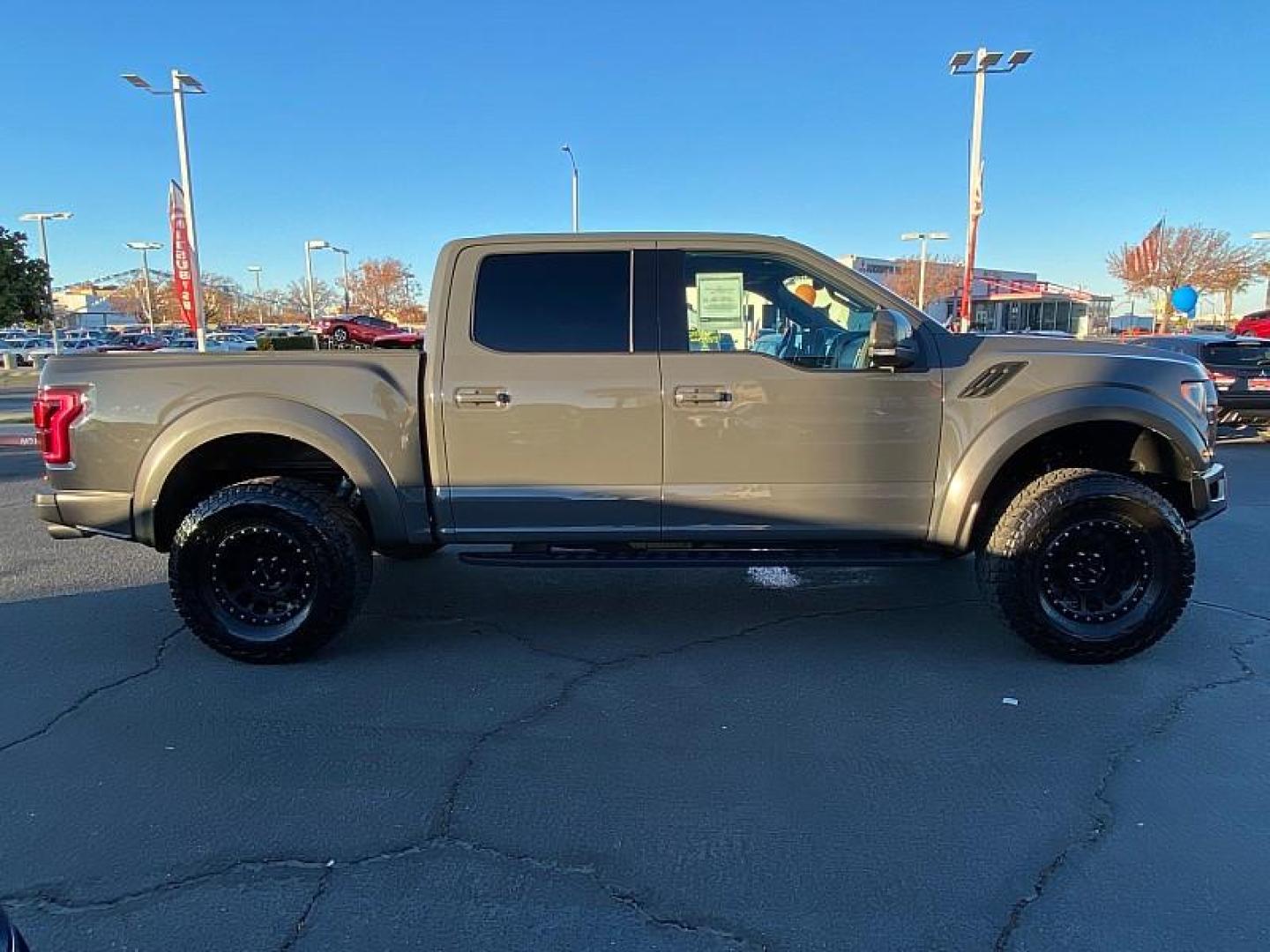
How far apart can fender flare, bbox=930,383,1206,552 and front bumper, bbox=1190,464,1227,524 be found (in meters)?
0.08

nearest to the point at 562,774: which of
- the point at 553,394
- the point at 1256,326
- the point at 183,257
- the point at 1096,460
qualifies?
the point at 553,394

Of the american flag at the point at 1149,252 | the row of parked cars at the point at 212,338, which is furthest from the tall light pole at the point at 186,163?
the american flag at the point at 1149,252

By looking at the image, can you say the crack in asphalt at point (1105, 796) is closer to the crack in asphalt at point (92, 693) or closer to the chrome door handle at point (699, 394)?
the chrome door handle at point (699, 394)

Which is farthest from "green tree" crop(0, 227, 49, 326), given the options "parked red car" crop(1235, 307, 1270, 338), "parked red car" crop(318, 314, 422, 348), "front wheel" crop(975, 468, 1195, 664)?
"parked red car" crop(1235, 307, 1270, 338)

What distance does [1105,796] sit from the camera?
9.57 ft

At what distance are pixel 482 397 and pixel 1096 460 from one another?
10.8ft

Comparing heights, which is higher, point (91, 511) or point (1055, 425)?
point (1055, 425)

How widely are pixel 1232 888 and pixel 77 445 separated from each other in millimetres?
4992

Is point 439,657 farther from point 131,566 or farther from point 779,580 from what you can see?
point 131,566

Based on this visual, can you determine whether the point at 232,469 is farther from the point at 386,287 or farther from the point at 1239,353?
the point at 386,287

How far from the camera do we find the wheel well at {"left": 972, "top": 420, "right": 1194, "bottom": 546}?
13.5ft

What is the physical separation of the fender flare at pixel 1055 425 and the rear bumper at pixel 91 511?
4079mm

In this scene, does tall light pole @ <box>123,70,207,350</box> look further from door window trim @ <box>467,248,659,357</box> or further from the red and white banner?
door window trim @ <box>467,248,659,357</box>

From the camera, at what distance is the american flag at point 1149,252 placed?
A: 42.2 meters
